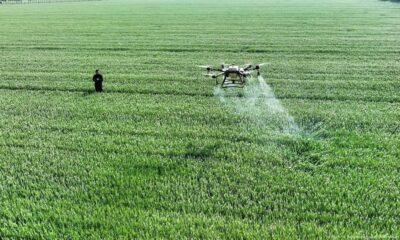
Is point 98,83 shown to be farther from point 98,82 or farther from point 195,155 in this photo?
point 195,155

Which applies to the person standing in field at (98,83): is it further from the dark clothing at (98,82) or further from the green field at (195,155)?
the green field at (195,155)

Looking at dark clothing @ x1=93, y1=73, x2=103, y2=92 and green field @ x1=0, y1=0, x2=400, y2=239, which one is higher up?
dark clothing @ x1=93, y1=73, x2=103, y2=92

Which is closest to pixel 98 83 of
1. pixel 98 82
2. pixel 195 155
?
pixel 98 82

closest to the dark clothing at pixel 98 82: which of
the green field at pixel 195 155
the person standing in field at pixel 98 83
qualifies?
the person standing in field at pixel 98 83

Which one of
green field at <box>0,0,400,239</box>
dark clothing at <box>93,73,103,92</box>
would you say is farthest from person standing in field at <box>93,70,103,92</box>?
green field at <box>0,0,400,239</box>

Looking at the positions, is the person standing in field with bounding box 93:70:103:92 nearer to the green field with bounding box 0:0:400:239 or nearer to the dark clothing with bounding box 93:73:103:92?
the dark clothing with bounding box 93:73:103:92

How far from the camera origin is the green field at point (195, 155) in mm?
4770

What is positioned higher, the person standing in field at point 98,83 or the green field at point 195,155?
the person standing in field at point 98,83

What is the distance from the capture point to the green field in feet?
15.6

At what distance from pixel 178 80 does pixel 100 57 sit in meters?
6.34

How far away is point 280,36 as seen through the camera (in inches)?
929

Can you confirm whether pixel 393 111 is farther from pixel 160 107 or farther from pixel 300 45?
pixel 300 45

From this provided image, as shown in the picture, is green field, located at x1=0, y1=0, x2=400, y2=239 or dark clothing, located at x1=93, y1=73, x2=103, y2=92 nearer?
green field, located at x1=0, y1=0, x2=400, y2=239

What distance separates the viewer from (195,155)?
6.67 meters
